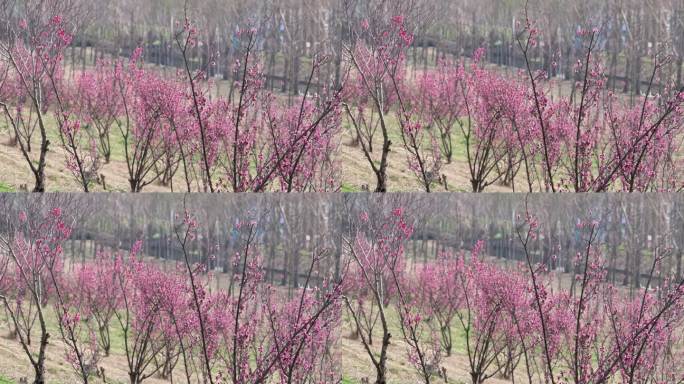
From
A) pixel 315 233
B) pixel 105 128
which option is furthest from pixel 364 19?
pixel 105 128

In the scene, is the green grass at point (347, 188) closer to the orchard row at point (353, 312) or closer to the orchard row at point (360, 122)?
the orchard row at point (360, 122)

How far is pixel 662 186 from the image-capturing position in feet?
34.8

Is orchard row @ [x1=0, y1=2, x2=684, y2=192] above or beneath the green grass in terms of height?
above

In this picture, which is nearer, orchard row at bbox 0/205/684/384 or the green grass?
the green grass

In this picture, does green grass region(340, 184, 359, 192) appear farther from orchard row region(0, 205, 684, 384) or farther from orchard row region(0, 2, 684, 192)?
orchard row region(0, 205, 684, 384)

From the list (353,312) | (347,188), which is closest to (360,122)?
(347,188)

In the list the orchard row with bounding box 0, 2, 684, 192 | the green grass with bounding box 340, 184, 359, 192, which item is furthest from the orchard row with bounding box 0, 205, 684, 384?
the orchard row with bounding box 0, 2, 684, 192

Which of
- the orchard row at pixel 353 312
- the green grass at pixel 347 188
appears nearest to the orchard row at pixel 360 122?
the green grass at pixel 347 188

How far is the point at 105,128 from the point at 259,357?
2.90 m

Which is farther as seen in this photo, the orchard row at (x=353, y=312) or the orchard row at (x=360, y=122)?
the orchard row at (x=353, y=312)

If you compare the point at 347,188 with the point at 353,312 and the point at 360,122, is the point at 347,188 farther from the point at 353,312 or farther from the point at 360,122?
the point at 353,312

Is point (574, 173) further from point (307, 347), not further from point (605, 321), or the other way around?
point (307, 347)

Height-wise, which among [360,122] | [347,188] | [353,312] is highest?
[360,122]

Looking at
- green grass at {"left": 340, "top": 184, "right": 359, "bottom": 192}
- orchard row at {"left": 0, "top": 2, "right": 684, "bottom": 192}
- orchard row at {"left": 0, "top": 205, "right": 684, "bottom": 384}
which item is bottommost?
orchard row at {"left": 0, "top": 205, "right": 684, "bottom": 384}
